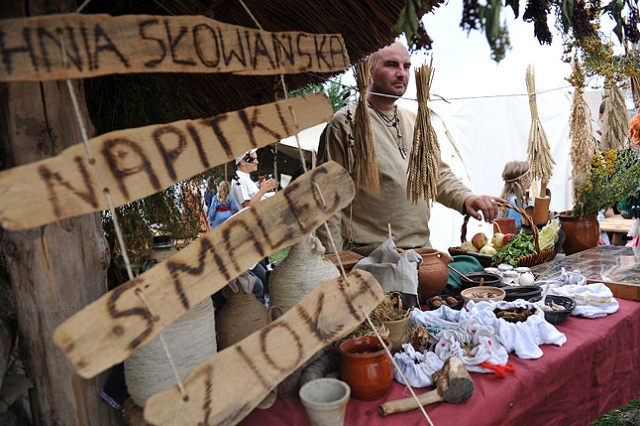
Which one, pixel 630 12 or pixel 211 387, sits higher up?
pixel 630 12

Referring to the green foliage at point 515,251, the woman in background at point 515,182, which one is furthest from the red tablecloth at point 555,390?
the woman in background at point 515,182

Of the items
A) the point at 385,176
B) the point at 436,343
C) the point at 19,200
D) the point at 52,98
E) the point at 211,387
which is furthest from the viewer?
the point at 385,176

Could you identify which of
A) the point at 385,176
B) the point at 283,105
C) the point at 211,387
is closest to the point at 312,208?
the point at 283,105

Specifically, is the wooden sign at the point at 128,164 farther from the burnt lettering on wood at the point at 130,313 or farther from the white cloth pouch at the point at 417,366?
the white cloth pouch at the point at 417,366

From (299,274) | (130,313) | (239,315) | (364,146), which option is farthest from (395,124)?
(130,313)

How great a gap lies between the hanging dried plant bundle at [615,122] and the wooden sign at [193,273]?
4.68 metres

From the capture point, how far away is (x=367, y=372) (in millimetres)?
1210

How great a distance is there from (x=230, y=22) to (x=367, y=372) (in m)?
1.35

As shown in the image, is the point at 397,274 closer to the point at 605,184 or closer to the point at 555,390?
the point at 555,390

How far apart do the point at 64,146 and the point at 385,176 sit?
1850mm

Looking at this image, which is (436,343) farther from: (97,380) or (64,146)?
(64,146)

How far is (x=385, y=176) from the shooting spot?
2.61m

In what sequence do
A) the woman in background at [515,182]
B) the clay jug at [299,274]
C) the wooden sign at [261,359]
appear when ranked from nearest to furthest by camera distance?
the wooden sign at [261,359] → the clay jug at [299,274] → the woman in background at [515,182]

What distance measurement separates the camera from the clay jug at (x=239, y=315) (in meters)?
1.28
